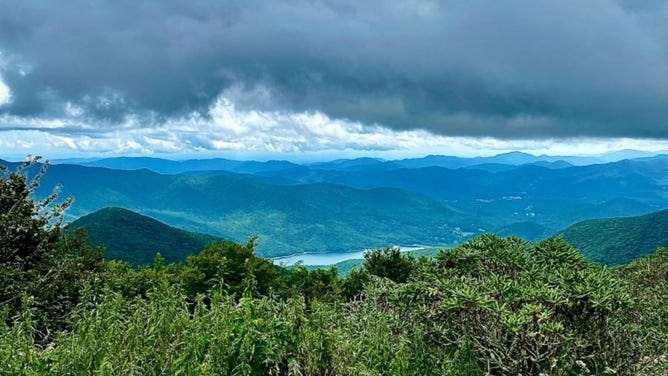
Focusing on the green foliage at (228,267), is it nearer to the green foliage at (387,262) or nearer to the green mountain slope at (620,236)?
the green foliage at (387,262)

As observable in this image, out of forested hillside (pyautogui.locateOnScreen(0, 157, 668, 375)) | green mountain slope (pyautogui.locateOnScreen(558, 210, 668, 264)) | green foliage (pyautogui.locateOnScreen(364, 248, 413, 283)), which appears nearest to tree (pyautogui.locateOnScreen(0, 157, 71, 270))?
forested hillside (pyautogui.locateOnScreen(0, 157, 668, 375))

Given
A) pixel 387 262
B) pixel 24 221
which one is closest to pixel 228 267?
pixel 24 221

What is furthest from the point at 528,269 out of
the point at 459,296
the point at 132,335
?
the point at 132,335

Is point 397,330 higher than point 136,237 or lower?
higher

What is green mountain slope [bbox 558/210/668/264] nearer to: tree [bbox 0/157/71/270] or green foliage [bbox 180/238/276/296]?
green foliage [bbox 180/238/276/296]

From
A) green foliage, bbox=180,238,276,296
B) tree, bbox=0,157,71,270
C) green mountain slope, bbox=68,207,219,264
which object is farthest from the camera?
green mountain slope, bbox=68,207,219,264

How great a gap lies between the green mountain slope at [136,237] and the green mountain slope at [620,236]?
7915cm

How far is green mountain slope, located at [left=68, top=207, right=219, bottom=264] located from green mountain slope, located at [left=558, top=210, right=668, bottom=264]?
7915cm

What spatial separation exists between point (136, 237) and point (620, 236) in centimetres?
10925

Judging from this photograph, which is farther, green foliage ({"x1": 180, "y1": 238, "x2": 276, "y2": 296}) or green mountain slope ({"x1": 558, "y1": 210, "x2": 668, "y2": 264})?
green mountain slope ({"x1": 558, "y1": 210, "x2": 668, "y2": 264})

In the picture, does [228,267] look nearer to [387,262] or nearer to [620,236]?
[387,262]

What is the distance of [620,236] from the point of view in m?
128

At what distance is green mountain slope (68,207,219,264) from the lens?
101938 mm

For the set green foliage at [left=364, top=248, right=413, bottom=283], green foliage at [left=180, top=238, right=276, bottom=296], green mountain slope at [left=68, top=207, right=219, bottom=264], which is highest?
green foliage at [left=180, top=238, right=276, bottom=296]
